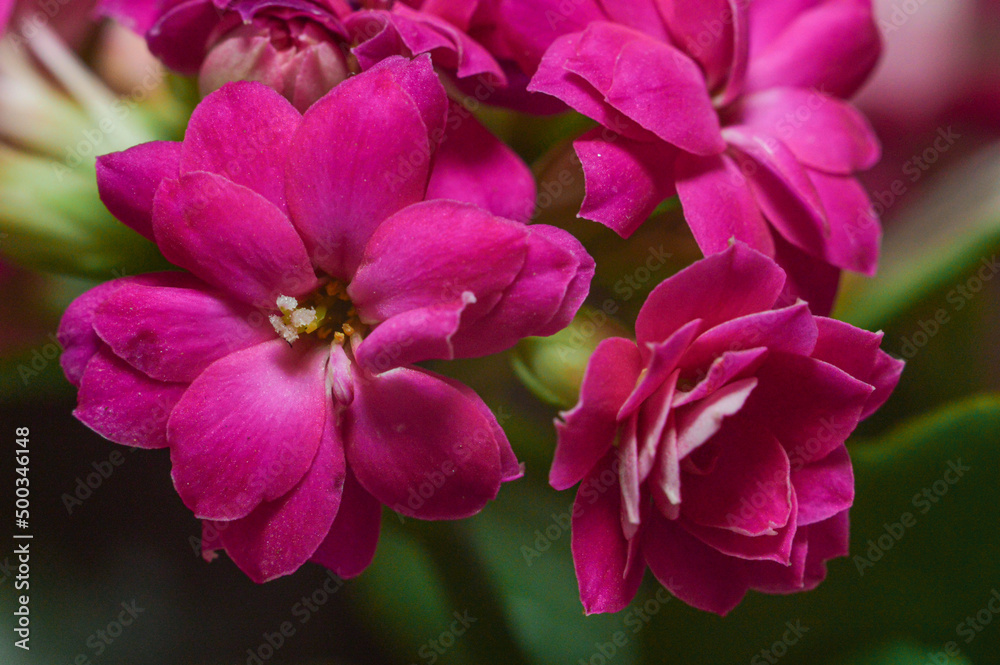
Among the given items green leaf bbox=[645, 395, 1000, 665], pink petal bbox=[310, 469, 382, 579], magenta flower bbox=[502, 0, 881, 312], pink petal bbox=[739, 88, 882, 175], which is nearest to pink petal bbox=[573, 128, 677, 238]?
magenta flower bbox=[502, 0, 881, 312]

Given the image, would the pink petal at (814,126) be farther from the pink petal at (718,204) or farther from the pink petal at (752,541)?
the pink petal at (752,541)

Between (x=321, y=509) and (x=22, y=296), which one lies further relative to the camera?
(x=22, y=296)

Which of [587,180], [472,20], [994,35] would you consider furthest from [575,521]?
[994,35]

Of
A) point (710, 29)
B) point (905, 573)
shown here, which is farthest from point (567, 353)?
point (905, 573)

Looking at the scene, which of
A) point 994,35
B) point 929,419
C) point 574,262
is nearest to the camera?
point 574,262

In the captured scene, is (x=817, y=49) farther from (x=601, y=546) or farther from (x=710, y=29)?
(x=601, y=546)

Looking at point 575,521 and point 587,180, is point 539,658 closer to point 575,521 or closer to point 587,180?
point 575,521
